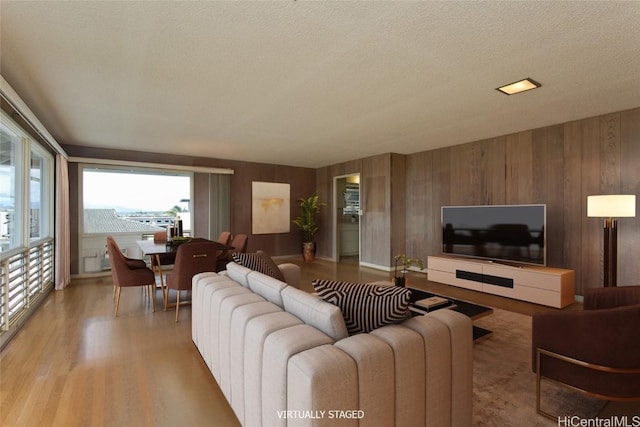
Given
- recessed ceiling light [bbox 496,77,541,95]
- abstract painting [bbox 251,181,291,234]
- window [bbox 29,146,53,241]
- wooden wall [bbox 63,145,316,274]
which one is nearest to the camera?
recessed ceiling light [bbox 496,77,541,95]

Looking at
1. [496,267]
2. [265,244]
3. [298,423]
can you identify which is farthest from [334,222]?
[298,423]

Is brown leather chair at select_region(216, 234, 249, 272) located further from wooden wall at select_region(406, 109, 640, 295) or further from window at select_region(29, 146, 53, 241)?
wooden wall at select_region(406, 109, 640, 295)

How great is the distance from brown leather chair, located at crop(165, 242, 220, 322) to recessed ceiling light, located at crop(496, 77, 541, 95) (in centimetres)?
345

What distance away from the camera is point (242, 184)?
7133 millimetres

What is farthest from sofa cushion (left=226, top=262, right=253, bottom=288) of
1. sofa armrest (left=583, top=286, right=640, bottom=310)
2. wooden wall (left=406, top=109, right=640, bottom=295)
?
wooden wall (left=406, top=109, right=640, bottom=295)

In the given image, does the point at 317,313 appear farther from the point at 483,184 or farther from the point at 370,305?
the point at 483,184

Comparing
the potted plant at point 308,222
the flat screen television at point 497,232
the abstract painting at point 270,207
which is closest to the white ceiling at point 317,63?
the flat screen television at point 497,232

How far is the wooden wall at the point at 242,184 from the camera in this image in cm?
544

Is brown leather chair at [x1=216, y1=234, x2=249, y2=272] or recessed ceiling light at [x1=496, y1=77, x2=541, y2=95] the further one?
brown leather chair at [x1=216, y1=234, x2=249, y2=272]

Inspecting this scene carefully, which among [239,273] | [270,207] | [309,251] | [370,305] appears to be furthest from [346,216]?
[370,305]

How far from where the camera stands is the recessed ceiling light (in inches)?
110

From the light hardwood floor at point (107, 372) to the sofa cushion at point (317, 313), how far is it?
80 centimetres

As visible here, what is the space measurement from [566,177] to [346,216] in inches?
184

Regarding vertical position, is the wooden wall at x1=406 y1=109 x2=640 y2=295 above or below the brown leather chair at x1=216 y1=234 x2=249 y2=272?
above
